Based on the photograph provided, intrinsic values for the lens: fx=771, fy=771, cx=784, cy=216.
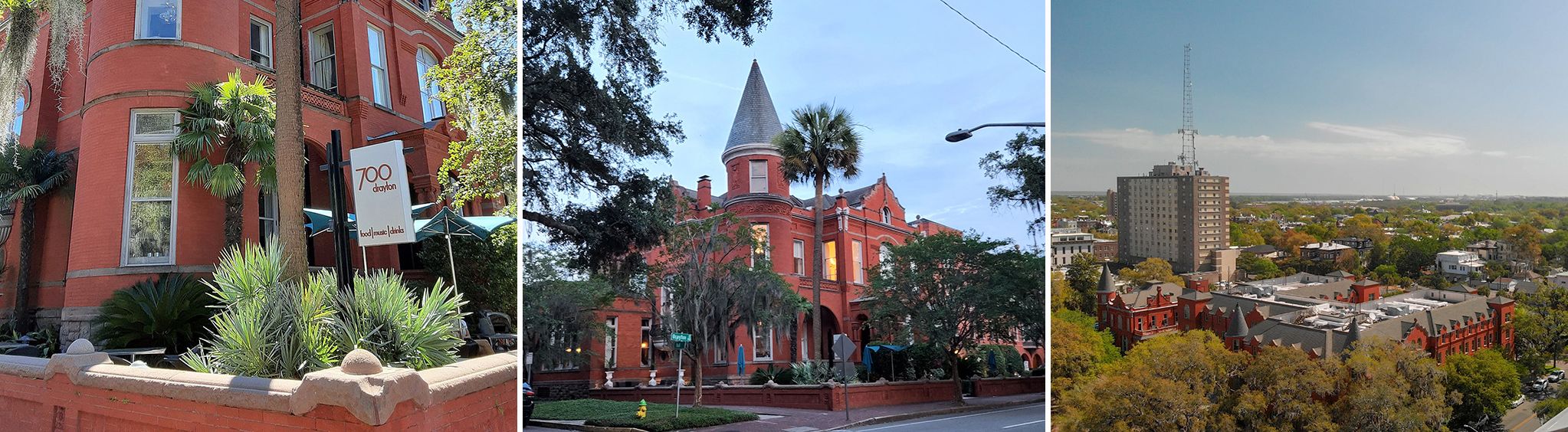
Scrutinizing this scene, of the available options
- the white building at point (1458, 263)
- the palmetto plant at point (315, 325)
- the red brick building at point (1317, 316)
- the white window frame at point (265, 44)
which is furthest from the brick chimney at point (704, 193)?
the white window frame at point (265, 44)

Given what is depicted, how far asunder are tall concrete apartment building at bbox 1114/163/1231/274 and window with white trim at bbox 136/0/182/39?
9.50 metres

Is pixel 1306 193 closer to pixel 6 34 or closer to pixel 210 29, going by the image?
pixel 210 29

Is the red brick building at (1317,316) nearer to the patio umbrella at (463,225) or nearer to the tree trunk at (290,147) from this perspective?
the patio umbrella at (463,225)

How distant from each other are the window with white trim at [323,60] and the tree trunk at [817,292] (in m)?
9.39

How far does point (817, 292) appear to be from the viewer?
10.0ft

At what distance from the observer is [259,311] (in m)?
4.38

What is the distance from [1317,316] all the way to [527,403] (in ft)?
16.8

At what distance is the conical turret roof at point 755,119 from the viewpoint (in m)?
3.16

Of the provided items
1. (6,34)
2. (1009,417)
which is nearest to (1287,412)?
(1009,417)

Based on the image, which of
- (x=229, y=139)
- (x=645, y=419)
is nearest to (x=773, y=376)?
(x=645, y=419)

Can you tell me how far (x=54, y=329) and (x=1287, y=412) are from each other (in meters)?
12.2

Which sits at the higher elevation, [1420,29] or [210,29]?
[210,29]

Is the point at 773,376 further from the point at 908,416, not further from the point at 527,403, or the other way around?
the point at 527,403

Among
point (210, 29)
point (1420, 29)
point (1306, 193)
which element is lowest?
point (1306, 193)
